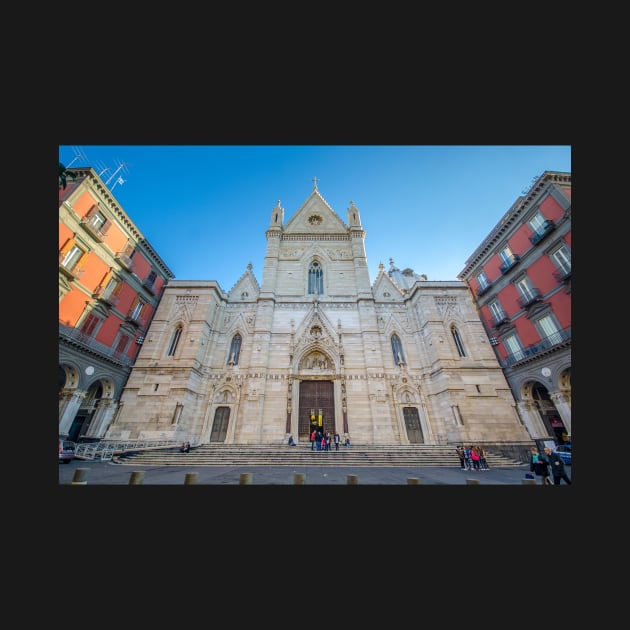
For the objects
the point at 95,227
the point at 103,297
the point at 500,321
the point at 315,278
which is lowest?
the point at 500,321

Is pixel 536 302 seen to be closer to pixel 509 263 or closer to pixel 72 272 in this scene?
pixel 509 263

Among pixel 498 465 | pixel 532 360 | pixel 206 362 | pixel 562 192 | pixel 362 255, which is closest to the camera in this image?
pixel 498 465

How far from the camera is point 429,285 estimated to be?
67.2ft

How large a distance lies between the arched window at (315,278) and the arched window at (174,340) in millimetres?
10600

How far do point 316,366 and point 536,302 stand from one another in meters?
14.1

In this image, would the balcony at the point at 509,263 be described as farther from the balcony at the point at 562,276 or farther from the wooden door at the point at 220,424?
the wooden door at the point at 220,424

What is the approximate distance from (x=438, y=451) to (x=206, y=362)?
50.8 ft

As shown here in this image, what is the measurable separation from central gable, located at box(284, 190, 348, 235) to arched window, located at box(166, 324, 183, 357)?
1282 centimetres

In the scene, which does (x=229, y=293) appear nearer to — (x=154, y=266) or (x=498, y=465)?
(x=154, y=266)

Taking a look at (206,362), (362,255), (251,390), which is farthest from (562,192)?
(206,362)

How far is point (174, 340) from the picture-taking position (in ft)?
62.1

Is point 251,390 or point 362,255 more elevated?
point 362,255

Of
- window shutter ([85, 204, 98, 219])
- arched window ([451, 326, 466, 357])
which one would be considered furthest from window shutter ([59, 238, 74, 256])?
arched window ([451, 326, 466, 357])

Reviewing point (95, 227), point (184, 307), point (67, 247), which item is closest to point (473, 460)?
point (184, 307)
